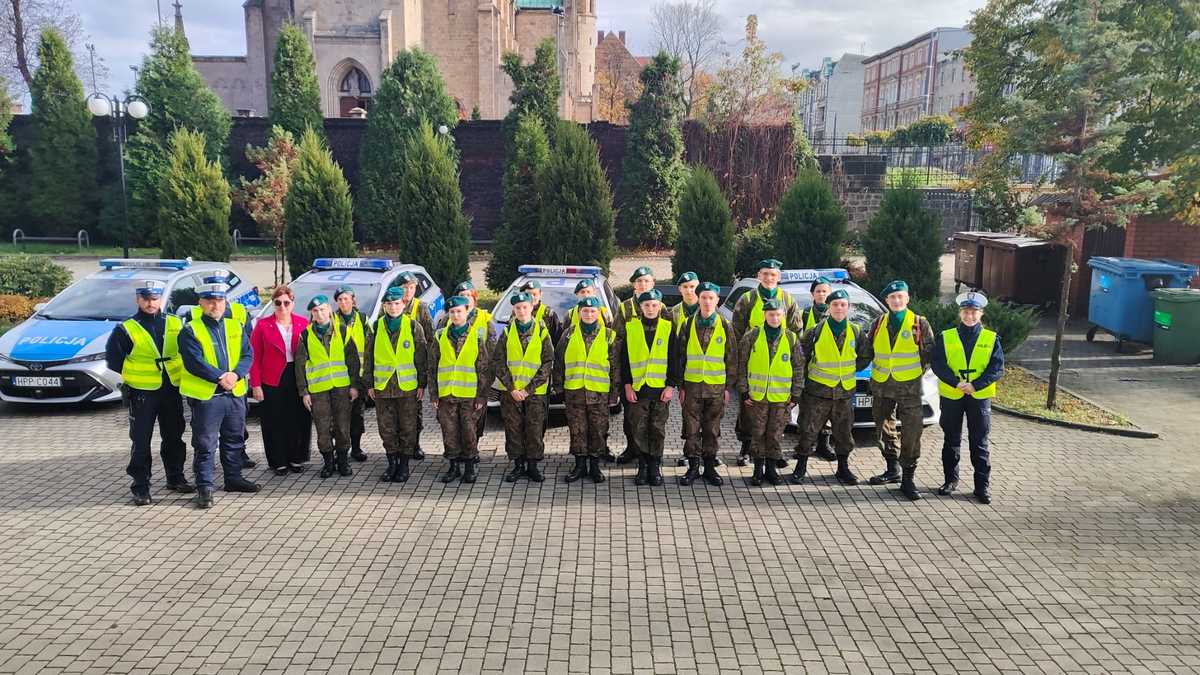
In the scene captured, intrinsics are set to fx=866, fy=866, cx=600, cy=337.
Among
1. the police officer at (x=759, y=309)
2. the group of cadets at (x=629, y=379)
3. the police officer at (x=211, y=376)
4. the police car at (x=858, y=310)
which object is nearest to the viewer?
the police officer at (x=211, y=376)

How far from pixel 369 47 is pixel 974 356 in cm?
3275

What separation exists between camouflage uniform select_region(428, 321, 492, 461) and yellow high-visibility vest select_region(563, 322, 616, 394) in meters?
0.74

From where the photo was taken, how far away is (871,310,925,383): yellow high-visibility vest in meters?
7.68

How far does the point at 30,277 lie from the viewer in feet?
55.2

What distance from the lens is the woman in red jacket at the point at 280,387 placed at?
7996 mm

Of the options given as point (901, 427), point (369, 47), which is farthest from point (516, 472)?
point (369, 47)

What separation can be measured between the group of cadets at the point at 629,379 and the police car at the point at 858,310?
859 millimetres

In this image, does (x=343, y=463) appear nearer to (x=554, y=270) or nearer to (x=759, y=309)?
(x=554, y=270)

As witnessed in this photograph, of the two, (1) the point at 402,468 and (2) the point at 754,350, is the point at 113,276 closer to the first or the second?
(1) the point at 402,468

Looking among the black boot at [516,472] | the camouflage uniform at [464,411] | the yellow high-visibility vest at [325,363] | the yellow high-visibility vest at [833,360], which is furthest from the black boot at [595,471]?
the yellow high-visibility vest at [325,363]

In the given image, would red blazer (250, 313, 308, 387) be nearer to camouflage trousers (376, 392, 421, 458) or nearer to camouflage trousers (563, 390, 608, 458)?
camouflage trousers (376, 392, 421, 458)

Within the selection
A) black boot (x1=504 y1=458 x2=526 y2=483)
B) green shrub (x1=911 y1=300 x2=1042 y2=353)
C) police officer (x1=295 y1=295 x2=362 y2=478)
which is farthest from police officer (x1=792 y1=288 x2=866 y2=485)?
green shrub (x1=911 y1=300 x2=1042 y2=353)

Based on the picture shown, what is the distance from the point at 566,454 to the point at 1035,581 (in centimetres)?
451

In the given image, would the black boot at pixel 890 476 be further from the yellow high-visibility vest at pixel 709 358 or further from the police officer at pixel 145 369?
the police officer at pixel 145 369
